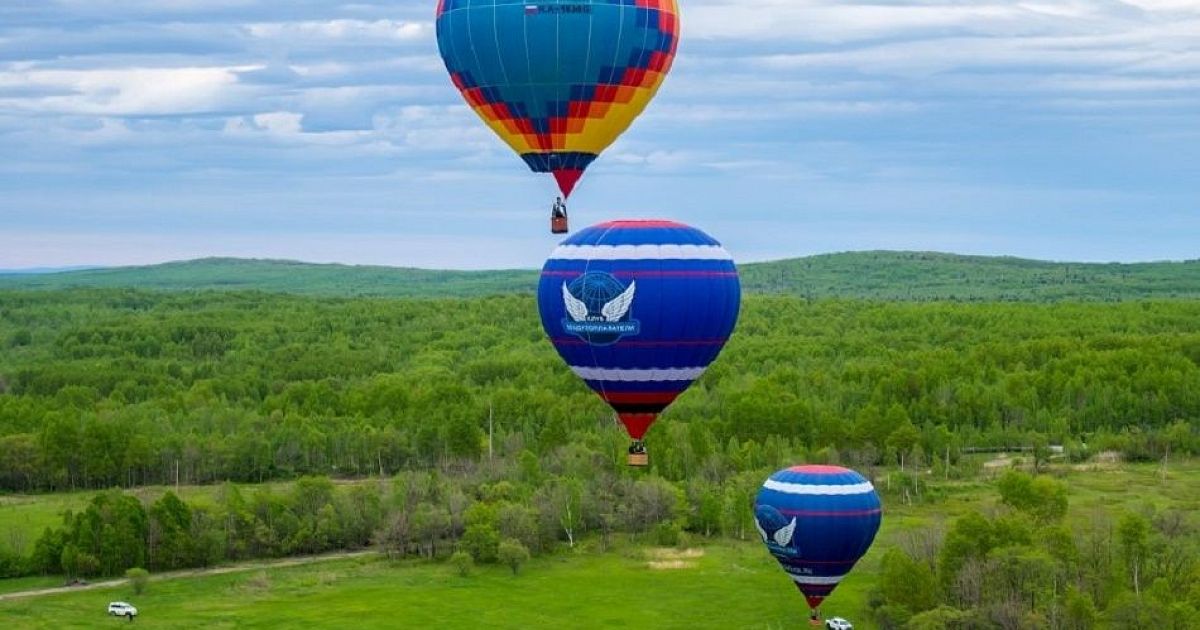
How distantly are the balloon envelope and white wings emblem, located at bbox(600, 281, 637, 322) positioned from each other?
0.03 metres

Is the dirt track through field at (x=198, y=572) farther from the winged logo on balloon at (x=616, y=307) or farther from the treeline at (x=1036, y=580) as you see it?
the winged logo on balloon at (x=616, y=307)

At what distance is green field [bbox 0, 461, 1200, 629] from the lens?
272 ft

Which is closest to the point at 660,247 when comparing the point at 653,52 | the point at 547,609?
the point at 653,52

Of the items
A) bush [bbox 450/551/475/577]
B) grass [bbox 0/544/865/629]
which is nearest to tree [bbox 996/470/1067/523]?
grass [bbox 0/544/865/629]

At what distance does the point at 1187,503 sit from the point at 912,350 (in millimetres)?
83513

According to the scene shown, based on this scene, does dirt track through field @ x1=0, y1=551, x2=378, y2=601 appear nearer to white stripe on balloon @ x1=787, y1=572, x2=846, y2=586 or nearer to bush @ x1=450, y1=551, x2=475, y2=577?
bush @ x1=450, y1=551, x2=475, y2=577

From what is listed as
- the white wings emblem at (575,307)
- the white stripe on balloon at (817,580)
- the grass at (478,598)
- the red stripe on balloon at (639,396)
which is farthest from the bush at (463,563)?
the white wings emblem at (575,307)

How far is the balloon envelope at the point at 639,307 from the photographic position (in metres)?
59.3

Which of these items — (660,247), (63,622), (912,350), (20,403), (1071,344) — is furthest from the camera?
(912,350)

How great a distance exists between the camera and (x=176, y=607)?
286 ft

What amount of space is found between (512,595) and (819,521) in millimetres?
19700

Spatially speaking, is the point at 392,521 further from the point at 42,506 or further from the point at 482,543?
the point at 42,506

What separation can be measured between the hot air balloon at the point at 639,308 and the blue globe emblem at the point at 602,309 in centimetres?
3

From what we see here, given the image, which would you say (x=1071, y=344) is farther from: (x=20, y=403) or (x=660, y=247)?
(x=660, y=247)
